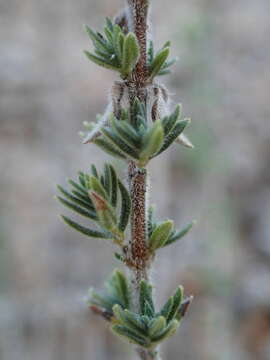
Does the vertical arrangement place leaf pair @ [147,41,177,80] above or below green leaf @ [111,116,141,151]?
above

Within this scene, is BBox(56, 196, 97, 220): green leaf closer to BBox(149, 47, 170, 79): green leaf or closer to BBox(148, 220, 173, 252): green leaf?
BBox(148, 220, 173, 252): green leaf

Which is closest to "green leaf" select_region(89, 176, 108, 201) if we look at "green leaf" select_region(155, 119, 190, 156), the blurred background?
"green leaf" select_region(155, 119, 190, 156)

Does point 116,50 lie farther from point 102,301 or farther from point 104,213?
point 102,301

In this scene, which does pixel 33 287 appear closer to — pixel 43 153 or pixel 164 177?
pixel 43 153

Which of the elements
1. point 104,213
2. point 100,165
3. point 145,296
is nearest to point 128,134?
point 104,213

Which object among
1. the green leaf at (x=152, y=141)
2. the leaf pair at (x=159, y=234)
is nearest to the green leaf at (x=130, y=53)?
the green leaf at (x=152, y=141)

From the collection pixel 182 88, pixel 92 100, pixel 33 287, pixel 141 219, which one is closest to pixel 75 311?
pixel 33 287

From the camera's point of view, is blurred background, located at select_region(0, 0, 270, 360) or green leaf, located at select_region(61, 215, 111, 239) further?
blurred background, located at select_region(0, 0, 270, 360)

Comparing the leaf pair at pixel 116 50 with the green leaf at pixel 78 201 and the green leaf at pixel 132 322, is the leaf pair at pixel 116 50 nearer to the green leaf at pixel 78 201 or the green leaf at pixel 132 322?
the green leaf at pixel 78 201
